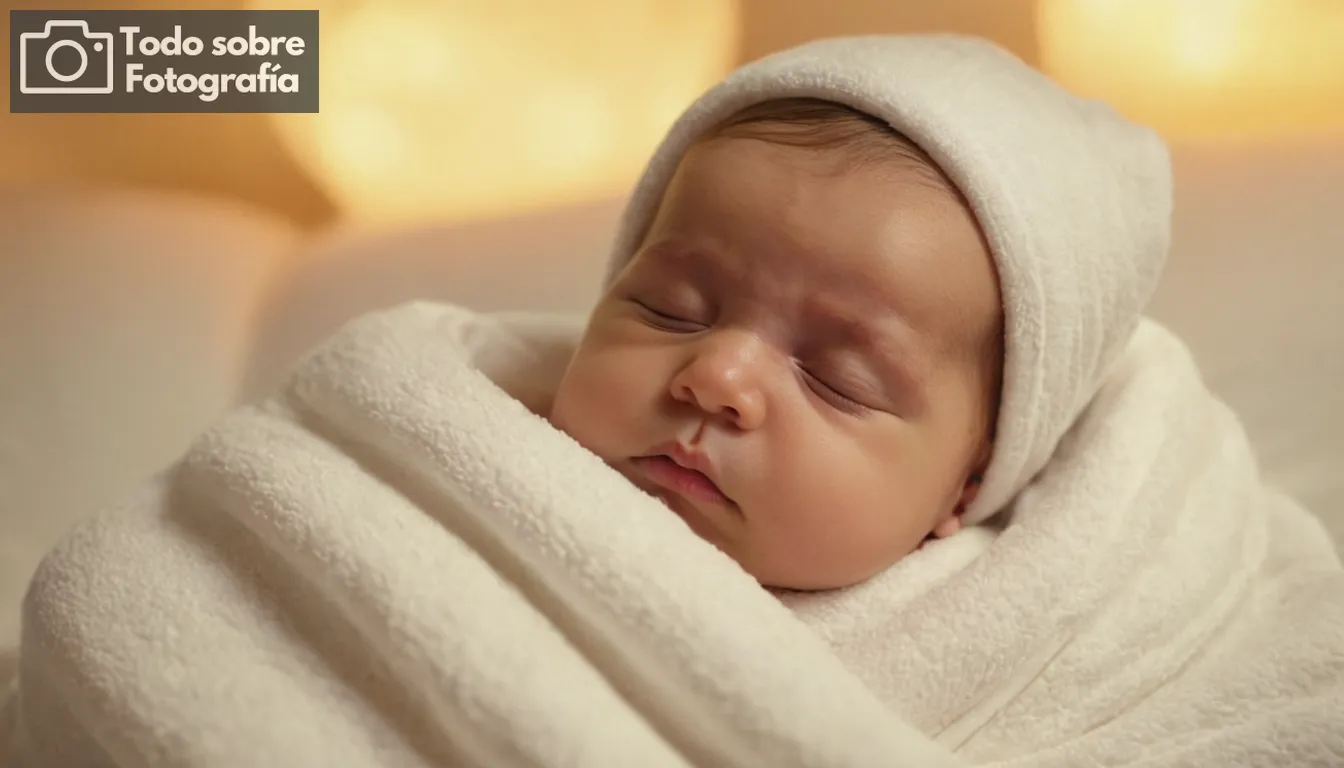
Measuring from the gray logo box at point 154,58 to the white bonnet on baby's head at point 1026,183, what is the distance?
2.77 ft

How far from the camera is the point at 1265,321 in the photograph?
113 cm

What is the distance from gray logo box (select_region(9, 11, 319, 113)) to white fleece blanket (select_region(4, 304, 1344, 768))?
87 cm

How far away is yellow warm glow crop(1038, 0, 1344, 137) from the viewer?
145 cm

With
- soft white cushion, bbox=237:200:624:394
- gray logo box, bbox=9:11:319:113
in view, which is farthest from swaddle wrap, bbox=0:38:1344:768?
gray logo box, bbox=9:11:319:113

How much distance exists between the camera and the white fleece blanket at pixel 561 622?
563mm

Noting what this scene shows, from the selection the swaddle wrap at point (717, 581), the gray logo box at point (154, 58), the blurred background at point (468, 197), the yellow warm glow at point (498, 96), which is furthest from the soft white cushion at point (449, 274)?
the swaddle wrap at point (717, 581)

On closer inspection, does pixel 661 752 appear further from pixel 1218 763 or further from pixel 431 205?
pixel 431 205

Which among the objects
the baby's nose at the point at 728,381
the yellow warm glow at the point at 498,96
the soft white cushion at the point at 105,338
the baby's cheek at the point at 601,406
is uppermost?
the yellow warm glow at the point at 498,96

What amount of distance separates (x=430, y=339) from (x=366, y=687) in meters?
0.26

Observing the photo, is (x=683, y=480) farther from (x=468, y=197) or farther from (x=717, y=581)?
(x=468, y=197)

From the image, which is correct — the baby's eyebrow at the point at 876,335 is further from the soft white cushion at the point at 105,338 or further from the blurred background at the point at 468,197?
the soft white cushion at the point at 105,338

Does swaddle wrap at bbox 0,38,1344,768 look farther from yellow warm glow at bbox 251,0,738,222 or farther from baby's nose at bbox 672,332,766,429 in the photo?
yellow warm glow at bbox 251,0,738,222

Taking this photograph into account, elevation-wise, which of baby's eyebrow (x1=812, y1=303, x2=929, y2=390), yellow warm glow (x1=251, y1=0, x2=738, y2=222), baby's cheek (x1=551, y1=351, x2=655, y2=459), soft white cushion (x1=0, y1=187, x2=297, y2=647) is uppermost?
yellow warm glow (x1=251, y1=0, x2=738, y2=222)

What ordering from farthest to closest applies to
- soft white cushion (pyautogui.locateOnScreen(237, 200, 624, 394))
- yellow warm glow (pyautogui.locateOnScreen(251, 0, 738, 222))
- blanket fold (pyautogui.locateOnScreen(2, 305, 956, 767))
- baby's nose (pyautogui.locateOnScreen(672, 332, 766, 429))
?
1. yellow warm glow (pyautogui.locateOnScreen(251, 0, 738, 222))
2. soft white cushion (pyautogui.locateOnScreen(237, 200, 624, 394))
3. baby's nose (pyautogui.locateOnScreen(672, 332, 766, 429))
4. blanket fold (pyautogui.locateOnScreen(2, 305, 956, 767))
